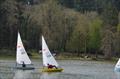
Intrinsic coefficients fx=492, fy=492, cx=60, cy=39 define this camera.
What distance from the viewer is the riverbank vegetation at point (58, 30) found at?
118 m

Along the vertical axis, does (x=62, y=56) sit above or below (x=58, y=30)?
below

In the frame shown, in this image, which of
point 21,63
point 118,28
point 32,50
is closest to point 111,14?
point 118,28

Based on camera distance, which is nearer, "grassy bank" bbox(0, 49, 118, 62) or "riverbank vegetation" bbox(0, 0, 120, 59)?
"grassy bank" bbox(0, 49, 118, 62)

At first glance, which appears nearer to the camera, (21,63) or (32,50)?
(21,63)

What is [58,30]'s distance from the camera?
120062 mm

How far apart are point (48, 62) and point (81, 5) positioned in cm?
8727

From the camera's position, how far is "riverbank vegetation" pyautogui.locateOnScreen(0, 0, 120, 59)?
11825 cm

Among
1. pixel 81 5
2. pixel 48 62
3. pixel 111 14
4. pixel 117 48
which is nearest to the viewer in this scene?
pixel 48 62

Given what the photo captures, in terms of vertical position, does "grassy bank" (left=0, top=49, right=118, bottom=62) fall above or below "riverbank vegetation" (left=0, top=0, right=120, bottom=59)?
below

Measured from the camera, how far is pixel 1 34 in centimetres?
12669

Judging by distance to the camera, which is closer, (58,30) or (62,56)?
(62,56)

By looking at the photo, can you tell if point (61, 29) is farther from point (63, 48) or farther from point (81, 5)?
point (81, 5)

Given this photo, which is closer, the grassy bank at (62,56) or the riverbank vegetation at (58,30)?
the grassy bank at (62,56)

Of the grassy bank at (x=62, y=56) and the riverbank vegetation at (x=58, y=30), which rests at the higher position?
the riverbank vegetation at (x=58, y=30)
